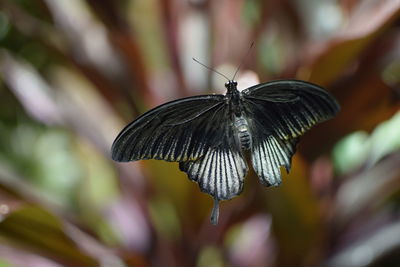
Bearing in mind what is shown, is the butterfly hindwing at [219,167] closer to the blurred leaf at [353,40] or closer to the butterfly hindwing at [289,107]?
the butterfly hindwing at [289,107]

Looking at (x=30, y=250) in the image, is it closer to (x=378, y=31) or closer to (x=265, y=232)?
(x=265, y=232)

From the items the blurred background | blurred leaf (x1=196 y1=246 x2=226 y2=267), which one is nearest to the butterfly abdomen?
the blurred background

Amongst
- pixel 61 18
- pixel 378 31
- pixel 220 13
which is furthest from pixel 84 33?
pixel 378 31

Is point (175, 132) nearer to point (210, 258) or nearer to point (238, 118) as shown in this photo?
point (238, 118)

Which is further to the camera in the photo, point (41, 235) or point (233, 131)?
point (41, 235)

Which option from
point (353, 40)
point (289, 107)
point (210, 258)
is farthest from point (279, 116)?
point (210, 258)

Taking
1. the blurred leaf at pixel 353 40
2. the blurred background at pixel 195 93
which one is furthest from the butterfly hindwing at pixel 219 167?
the blurred leaf at pixel 353 40
